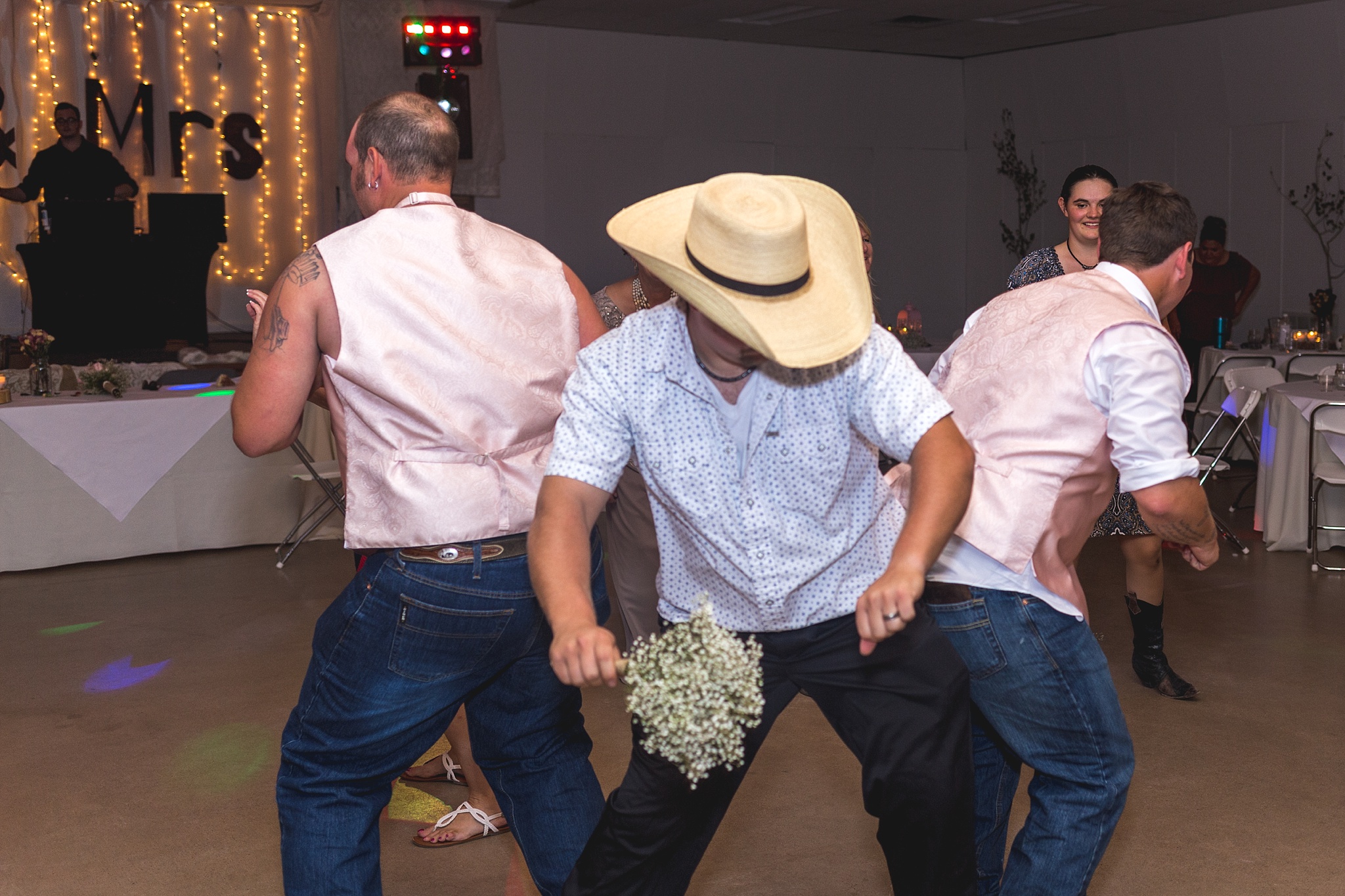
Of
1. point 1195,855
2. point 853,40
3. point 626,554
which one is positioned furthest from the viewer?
point 853,40

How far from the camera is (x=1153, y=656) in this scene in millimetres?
4117

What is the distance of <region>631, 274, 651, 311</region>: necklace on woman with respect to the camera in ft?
11.7

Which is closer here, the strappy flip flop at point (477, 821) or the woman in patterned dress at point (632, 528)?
the strappy flip flop at point (477, 821)

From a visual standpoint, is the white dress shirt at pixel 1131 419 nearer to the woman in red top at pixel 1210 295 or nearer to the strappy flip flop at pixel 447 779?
the strappy flip flop at pixel 447 779

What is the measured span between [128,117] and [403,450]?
31.3 feet

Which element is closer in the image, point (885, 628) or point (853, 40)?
point (885, 628)

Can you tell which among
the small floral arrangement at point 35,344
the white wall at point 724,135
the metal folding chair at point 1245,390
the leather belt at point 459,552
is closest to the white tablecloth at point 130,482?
the small floral arrangement at point 35,344

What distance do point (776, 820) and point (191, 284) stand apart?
8.32 m

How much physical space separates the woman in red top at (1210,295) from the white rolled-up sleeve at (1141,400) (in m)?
7.74

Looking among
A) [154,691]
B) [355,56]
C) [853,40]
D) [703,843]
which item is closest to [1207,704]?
[703,843]

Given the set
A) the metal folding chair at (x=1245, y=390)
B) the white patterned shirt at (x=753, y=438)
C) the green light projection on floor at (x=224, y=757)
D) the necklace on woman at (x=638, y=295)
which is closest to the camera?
the white patterned shirt at (x=753, y=438)

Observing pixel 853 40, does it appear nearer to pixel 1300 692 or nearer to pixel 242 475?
pixel 242 475

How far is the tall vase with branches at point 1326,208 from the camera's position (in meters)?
10.0

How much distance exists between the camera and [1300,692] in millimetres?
4090
